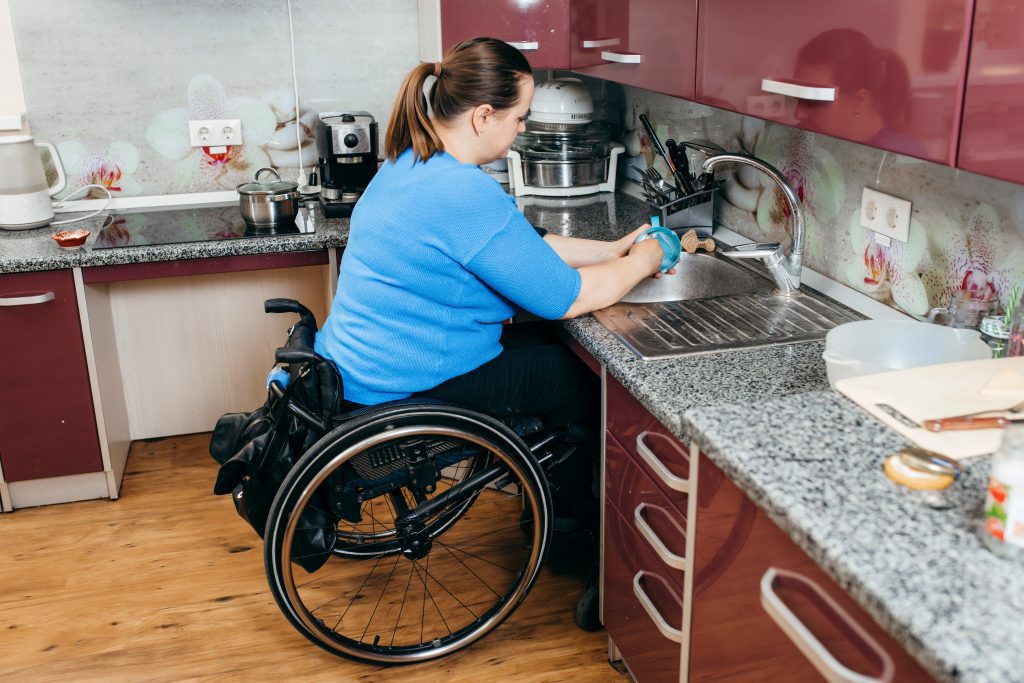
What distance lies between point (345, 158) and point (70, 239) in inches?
33.2

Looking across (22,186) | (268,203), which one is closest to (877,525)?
(268,203)

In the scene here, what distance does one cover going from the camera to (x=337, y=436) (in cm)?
176

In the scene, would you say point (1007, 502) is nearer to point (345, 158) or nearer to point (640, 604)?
point (640, 604)

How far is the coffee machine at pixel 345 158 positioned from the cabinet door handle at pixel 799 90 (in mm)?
1650

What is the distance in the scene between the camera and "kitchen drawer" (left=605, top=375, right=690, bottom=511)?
155cm

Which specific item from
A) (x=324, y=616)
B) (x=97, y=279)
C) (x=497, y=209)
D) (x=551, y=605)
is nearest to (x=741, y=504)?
(x=497, y=209)

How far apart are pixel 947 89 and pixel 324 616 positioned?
1.78 metres

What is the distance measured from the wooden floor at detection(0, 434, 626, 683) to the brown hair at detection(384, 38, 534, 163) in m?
1.11

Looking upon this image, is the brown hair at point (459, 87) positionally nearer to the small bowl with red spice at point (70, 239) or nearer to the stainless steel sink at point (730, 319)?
the stainless steel sink at point (730, 319)

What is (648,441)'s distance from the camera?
1.68 metres

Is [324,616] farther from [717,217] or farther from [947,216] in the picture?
[947,216]

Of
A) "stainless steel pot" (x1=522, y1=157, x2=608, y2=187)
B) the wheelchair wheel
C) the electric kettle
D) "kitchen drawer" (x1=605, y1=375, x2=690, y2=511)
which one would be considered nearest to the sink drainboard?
"kitchen drawer" (x1=605, y1=375, x2=690, y2=511)

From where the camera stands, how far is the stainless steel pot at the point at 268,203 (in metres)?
2.84

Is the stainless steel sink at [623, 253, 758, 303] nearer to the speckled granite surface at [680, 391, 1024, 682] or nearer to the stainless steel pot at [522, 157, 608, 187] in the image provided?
the stainless steel pot at [522, 157, 608, 187]
